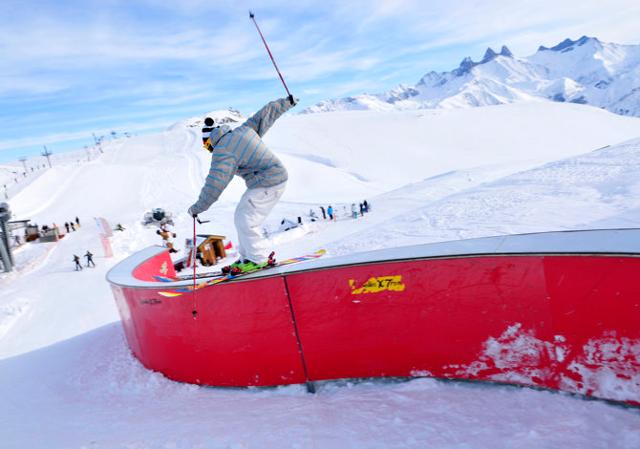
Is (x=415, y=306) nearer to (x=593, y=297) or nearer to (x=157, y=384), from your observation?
(x=593, y=297)

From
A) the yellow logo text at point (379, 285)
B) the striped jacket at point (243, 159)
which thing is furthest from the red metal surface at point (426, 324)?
the striped jacket at point (243, 159)

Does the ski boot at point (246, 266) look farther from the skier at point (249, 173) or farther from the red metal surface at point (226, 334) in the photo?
the red metal surface at point (226, 334)

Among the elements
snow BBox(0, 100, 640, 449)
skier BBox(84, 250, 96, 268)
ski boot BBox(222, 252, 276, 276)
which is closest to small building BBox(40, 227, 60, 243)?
snow BBox(0, 100, 640, 449)

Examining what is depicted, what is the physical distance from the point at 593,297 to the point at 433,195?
953 inches

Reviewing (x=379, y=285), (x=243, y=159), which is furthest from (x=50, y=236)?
(x=379, y=285)

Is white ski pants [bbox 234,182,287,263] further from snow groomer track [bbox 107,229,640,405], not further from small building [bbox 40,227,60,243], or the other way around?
small building [bbox 40,227,60,243]

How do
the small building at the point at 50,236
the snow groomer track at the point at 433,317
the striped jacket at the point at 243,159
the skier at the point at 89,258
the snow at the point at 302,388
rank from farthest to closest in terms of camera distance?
Result: the small building at the point at 50,236
the skier at the point at 89,258
the striped jacket at the point at 243,159
the snow at the point at 302,388
the snow groomer track at the point at 433,317

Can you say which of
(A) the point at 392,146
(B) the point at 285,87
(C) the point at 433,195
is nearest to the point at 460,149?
(A) the point at 392,146

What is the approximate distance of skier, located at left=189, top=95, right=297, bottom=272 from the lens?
13.5ft

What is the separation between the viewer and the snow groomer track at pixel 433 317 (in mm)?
2844

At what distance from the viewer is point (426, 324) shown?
141 inches

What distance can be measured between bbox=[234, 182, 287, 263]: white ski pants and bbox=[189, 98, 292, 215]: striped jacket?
0.10 m

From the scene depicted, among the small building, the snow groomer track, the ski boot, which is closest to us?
the snow groomer track

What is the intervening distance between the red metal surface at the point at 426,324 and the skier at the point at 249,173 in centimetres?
67
